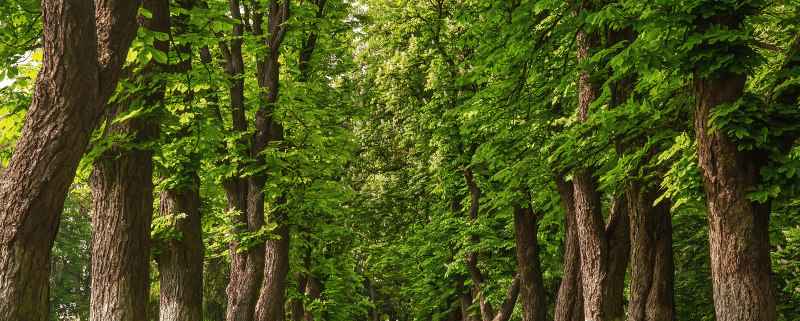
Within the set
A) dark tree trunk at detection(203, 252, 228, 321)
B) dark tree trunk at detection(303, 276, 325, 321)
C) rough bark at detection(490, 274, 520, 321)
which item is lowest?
rough bark at detection(490, 274, 520, 321)

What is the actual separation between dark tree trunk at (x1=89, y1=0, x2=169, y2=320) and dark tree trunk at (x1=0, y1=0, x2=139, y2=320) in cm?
215

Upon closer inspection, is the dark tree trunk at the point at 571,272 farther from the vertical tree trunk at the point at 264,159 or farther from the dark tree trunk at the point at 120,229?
the dark tree trunk at the point at 120,229

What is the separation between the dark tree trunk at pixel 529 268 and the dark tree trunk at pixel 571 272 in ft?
9.72

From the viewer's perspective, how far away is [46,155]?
4.82m

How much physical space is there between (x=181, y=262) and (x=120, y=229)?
2.73 m

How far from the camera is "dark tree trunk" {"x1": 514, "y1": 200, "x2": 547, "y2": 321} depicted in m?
14.2

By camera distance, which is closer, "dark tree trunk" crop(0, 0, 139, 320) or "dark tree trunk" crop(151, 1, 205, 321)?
"dark tree trunk" crop(0, 0, 139, 320)

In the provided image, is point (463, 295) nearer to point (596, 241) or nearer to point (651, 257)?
point (596, 241)

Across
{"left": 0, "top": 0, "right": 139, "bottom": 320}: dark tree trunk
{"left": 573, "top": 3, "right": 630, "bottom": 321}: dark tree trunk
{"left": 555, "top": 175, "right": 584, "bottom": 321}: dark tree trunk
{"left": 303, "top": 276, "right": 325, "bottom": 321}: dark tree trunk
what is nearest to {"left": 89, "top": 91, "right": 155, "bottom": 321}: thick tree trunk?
{"left": 0, "top": 0, "right": 139, "bottom": 320}: dark tree trunk

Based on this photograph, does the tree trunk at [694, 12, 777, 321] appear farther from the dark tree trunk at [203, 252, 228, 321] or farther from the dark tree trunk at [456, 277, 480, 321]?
the dark tree trunk at [203, 252, 228, 321]

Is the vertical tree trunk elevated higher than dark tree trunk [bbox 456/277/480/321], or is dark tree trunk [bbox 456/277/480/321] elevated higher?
the vertical tree trunk

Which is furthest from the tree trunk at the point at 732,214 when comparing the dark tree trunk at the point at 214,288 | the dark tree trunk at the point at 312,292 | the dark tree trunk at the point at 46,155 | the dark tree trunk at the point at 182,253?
the dark tree trunk at the point at 214,288

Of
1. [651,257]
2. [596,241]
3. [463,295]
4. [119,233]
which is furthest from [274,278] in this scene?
[463,295]

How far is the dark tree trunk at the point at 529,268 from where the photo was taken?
14.2 m
